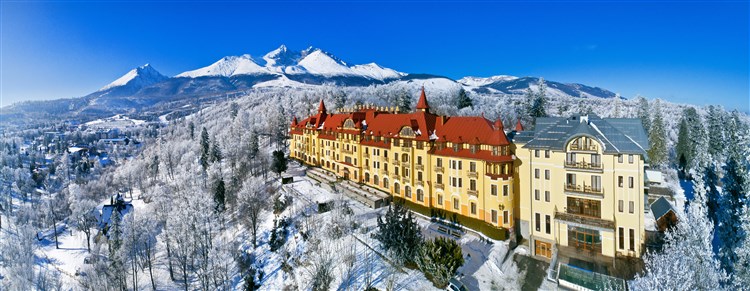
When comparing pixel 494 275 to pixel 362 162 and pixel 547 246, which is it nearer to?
pixel 547 246

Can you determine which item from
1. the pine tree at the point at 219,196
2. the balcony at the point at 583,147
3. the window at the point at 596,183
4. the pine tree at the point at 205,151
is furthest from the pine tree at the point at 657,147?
the pine tree at the point at 205,151

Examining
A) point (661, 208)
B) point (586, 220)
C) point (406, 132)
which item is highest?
point (406, 132)

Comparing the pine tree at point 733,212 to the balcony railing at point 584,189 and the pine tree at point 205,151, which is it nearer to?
the balcony railing at point 584,189

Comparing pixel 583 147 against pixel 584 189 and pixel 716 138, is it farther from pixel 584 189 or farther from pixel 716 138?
pixel 716 138

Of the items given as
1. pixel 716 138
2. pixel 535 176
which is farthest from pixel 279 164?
pixel 716 138

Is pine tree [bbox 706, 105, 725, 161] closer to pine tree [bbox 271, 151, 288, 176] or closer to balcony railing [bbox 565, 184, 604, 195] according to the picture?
balcony railing [bbox 565, 184, 604, 195]

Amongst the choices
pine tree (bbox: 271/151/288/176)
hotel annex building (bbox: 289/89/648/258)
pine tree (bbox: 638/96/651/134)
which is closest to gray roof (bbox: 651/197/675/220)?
hotel annex building (bbox: 289/89/648/258)
